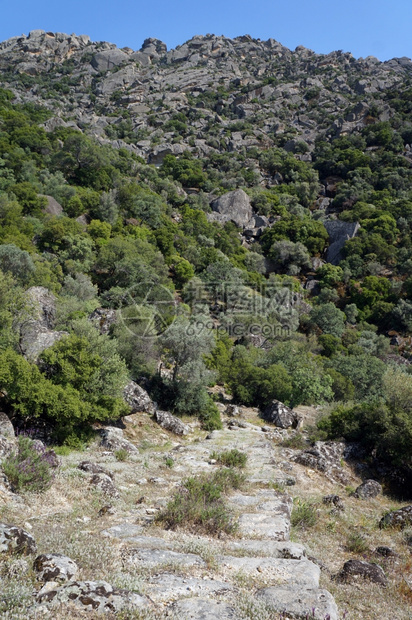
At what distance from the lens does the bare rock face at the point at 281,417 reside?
24953 mm

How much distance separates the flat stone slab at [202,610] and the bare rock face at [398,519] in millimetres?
8676

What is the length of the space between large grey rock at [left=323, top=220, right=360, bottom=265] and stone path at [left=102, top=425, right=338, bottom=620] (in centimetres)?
6492

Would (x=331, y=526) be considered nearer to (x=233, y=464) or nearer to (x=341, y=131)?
(x=233, y=464)

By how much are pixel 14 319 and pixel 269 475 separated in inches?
575

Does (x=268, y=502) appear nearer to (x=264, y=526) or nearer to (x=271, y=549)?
(x=264, y=526)

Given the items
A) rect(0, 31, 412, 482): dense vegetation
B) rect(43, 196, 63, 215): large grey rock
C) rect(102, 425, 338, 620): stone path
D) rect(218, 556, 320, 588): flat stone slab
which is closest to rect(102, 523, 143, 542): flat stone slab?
rect(102, 425, 338, 620): stone path

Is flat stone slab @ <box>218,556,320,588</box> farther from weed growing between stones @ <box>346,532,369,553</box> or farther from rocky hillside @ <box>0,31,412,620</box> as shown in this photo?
weed growing between stones @ <box>346,532,369,553</box>

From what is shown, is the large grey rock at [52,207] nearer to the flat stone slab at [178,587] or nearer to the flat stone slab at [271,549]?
the flat stone slab at [271,549]

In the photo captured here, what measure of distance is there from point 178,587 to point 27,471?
4.82 m

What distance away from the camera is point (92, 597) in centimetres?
442

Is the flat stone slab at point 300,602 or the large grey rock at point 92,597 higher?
the large grey rock at point 92,597

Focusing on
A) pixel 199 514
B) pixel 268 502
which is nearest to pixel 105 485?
pixel 199 514

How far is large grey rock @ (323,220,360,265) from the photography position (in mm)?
68438

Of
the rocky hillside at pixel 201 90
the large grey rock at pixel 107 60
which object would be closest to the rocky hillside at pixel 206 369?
the rocky hillside at pixel 201 90
